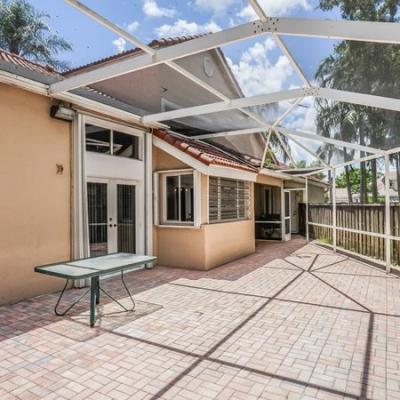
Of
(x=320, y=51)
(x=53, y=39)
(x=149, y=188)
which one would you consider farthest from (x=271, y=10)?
(x=53, y=39)

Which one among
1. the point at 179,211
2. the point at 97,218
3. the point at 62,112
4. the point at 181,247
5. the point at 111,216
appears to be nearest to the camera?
the point at 62,112

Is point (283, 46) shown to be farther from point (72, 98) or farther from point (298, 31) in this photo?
point (72, 98)

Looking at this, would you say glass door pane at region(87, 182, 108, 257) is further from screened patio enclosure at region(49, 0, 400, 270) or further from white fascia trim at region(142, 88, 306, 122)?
white fascia trim at region(142, 88, 306, 122)

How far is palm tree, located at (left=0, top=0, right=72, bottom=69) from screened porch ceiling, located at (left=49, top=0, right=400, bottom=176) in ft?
41.4

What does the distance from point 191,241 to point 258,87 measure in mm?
4766

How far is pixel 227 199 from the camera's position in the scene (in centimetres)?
1147

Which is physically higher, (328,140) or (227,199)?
(328,140)

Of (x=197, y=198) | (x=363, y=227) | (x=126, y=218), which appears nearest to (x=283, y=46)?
(x=197, y=198)

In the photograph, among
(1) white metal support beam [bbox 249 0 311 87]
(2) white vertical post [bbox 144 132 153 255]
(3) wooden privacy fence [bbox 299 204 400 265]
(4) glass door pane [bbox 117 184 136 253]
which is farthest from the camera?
(2) white vertical post [bbox 144 132 153 255]

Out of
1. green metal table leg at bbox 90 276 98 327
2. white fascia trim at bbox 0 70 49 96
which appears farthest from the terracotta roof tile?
green metal table leg at bbox 90 276 98 327

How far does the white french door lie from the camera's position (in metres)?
8.53

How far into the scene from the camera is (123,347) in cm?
462

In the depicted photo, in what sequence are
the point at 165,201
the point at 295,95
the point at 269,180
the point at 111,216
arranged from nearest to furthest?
the point at 295,95 < the point at 111,216 < the point at 165,201 < the point at 269,180

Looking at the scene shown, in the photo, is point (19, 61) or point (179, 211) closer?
point (19, 61)
